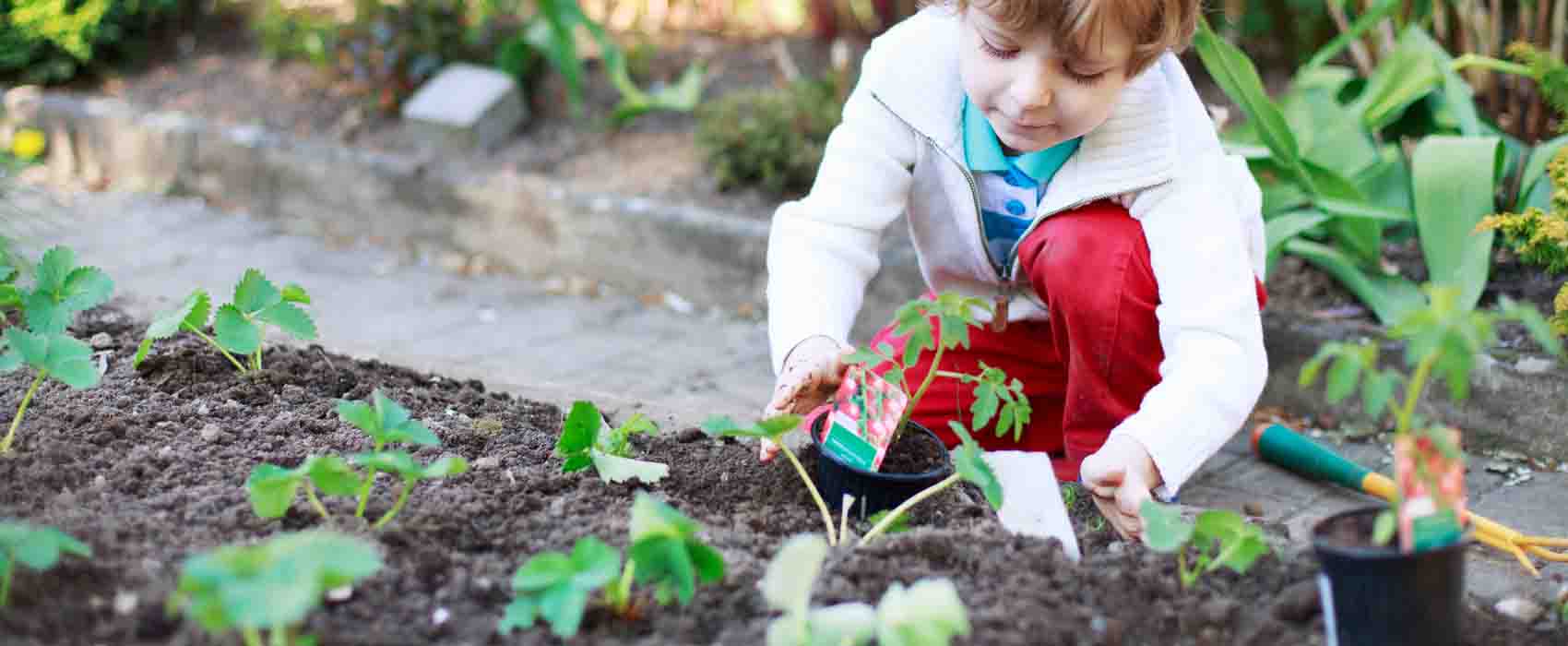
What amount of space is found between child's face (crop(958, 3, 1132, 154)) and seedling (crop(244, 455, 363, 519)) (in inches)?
33.4

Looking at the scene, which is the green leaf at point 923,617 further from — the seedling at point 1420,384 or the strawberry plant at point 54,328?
the strawberry plant at point 54,328

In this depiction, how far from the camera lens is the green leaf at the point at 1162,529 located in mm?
1434

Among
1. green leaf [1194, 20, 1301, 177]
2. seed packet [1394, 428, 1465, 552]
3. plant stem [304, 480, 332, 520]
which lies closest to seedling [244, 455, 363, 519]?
plant stem [304, 480, 332, 520]

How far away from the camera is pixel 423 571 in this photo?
4.82ft

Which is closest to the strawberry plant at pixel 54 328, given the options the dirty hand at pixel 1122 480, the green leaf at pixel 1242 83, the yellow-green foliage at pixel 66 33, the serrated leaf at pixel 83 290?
the serrated leaf at pixel 83 290

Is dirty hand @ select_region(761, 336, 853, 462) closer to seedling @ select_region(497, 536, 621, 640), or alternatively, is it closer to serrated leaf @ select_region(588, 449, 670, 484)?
serrated leaf @ select_region(588, 449, 670, 484)

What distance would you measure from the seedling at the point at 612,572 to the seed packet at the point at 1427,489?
0.61m

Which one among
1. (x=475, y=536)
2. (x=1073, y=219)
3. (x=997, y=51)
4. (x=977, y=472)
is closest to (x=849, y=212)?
(x=1073, y=219)

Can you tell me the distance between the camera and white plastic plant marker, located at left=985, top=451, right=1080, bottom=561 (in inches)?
67.2

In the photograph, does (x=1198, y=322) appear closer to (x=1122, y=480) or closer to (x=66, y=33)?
(x=1122, y=480)

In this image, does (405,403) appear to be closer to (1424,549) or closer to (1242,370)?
(1242,370)

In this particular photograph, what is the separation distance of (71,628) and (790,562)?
645mm

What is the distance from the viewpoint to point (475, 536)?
5.24 feet

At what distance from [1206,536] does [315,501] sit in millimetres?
897
